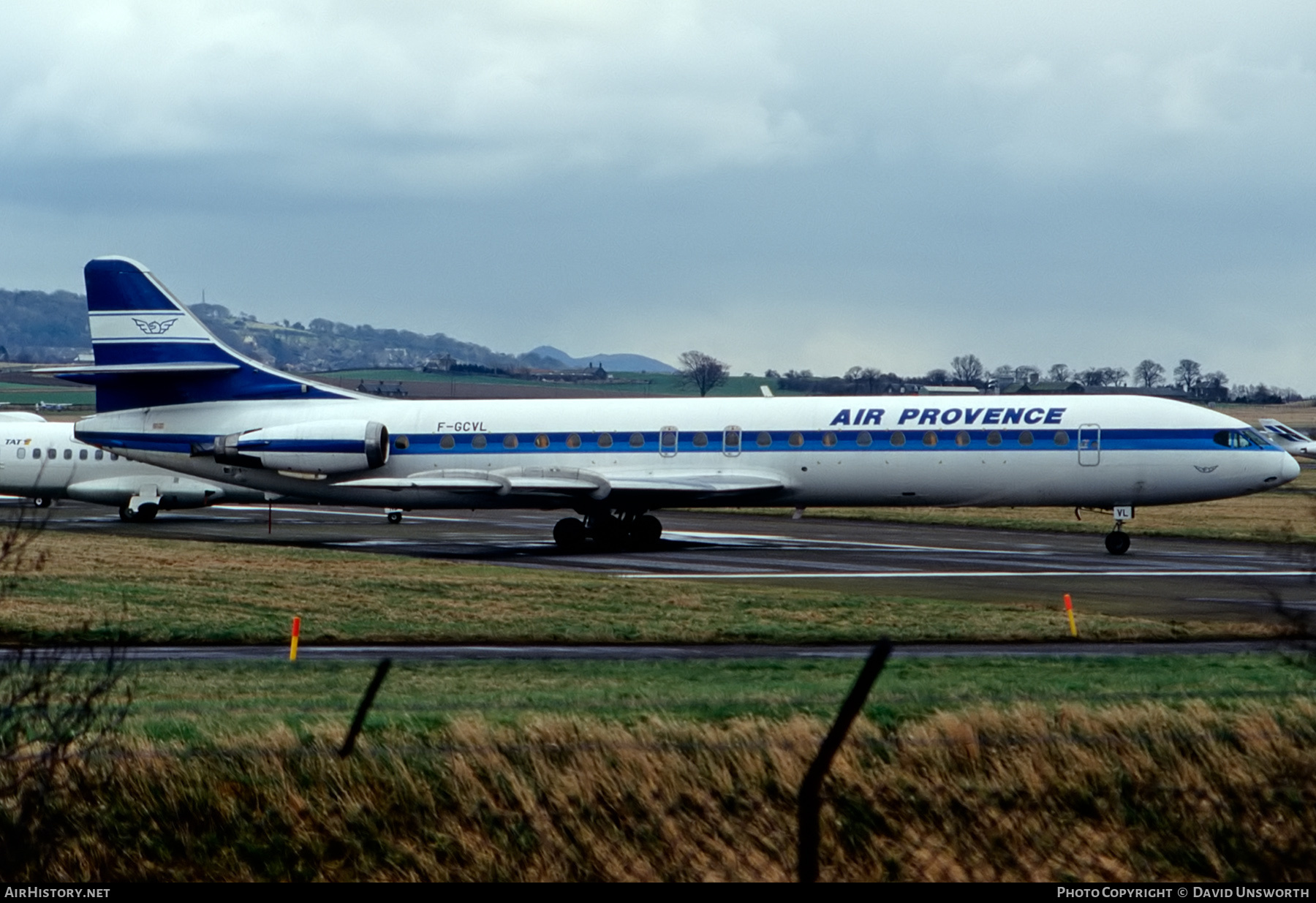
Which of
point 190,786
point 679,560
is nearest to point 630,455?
point 679,560

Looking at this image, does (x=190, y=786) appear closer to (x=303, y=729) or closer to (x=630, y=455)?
(x=303, y=729)

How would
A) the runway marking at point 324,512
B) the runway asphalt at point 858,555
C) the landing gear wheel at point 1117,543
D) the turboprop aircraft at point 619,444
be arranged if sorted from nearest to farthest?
the runway asphalt at point 858,555 → the landing gear wheel at point 1117,543 → the turboprop aircraft at point 619,444 → the runway marking at point 324,512

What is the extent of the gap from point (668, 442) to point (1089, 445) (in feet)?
36.4

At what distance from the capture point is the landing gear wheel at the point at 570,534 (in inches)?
1737

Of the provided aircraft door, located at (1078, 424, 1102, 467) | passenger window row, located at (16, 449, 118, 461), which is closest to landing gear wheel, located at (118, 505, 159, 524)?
passenger window row, located at (16, 449, 118, 461)

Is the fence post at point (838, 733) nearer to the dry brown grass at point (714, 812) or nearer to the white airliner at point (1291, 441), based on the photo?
the dry brown grass at point (714, 812)

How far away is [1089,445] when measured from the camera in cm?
4166

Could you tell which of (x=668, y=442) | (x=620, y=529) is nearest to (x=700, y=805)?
(x=668, y=442)

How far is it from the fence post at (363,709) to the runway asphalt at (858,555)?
51.5 ft

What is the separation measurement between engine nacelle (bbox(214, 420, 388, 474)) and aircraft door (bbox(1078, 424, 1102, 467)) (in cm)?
1889

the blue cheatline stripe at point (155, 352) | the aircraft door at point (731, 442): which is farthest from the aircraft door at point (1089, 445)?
the blue cheatline stripe at point (155, 352)

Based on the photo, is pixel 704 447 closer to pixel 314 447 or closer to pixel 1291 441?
pixel 314 447

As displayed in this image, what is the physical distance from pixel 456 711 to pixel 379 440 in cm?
3045

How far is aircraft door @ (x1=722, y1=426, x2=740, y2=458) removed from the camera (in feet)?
143
